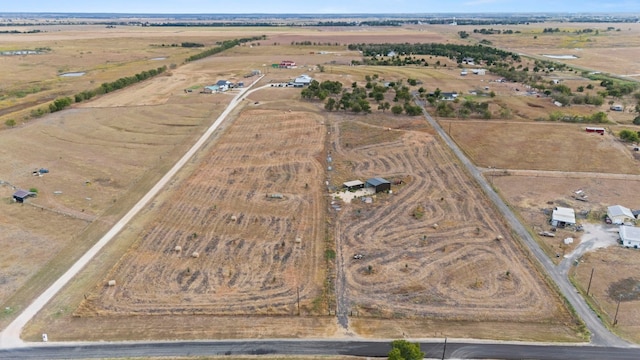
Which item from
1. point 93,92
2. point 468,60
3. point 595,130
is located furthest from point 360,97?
point 468,60

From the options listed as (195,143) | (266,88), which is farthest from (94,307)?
(266,88)

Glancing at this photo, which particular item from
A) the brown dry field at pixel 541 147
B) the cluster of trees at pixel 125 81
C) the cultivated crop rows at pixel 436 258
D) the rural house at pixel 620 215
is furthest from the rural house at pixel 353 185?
the cluster of trees at pixel 125 81

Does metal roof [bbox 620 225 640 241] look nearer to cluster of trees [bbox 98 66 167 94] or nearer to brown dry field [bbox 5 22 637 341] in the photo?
brown dry field [bbox 5 22 637 341]

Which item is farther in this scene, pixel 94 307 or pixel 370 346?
pixel 94 307

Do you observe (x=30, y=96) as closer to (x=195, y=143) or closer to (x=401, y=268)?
(x=195, y=143)

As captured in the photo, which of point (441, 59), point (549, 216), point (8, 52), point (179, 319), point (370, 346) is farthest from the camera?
point (8, 52)

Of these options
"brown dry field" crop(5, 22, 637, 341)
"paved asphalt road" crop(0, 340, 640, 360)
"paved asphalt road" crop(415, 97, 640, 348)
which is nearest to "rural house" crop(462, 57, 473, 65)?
"brown dry field" crop(5, 22, 637, 341)

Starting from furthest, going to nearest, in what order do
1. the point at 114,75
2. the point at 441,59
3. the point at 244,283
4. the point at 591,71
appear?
→ the point at 441,59 < the point at 591,71 < the point at 114,75 < the point at 244,283
